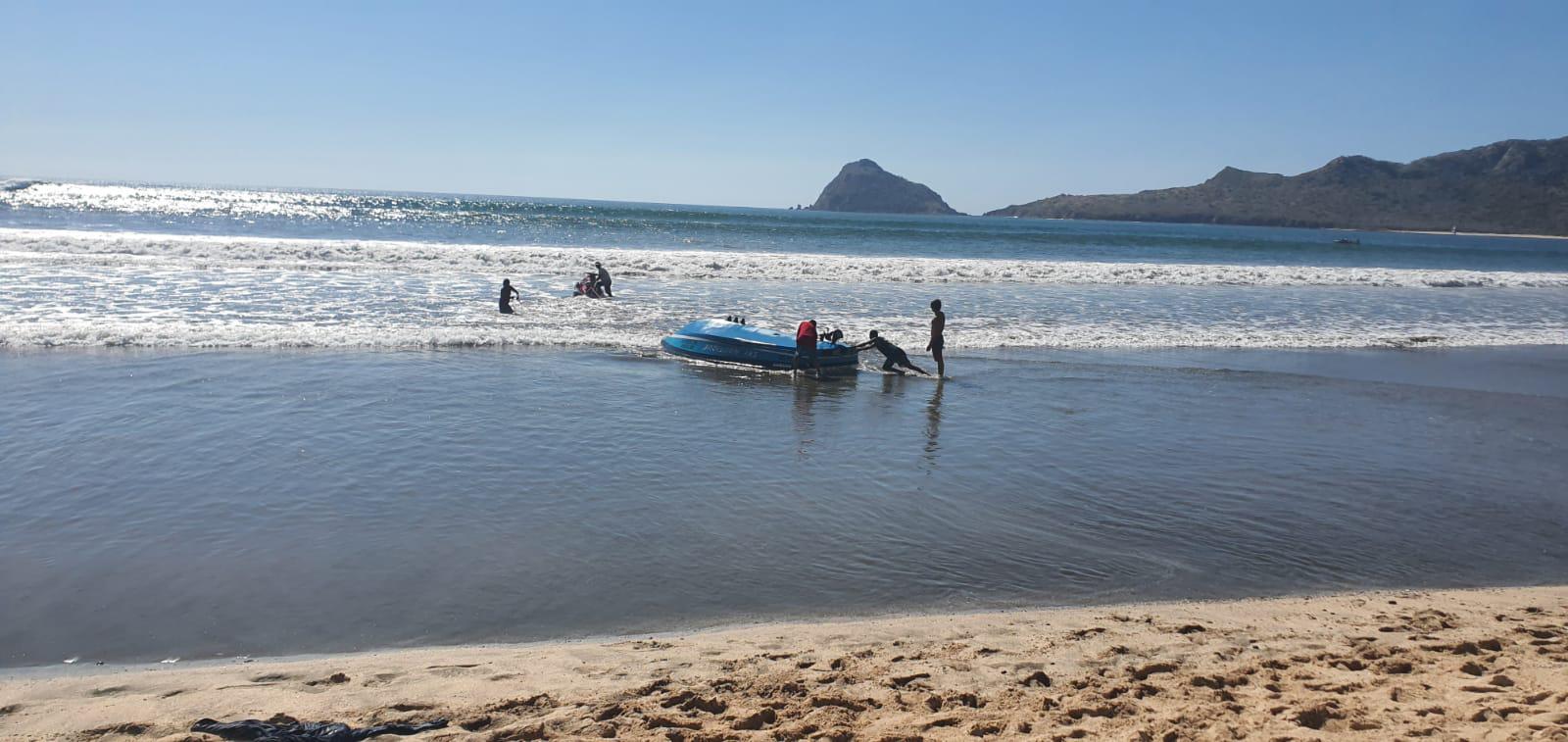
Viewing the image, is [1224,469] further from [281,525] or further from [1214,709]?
[281,525]

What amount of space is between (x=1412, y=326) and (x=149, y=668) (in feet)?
96.0

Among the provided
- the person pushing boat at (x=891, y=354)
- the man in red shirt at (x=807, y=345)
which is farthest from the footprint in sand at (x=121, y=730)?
the person pushing boat at (x=891, y=354)

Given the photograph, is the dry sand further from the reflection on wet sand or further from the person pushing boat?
the person pushing boat

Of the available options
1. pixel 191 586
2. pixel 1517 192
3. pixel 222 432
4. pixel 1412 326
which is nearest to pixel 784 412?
pixel 222 432

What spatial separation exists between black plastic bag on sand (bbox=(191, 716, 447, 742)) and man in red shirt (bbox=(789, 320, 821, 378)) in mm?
11686

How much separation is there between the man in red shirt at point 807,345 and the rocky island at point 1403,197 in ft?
529

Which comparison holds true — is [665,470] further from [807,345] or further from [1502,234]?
[1502,234]

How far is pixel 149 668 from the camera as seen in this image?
541 cm

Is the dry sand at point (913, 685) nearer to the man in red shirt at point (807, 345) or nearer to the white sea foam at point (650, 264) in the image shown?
the man in red shirt at point (807, 345)

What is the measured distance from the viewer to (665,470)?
31.8 feet

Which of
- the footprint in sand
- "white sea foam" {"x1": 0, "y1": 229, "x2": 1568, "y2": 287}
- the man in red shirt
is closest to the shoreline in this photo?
"white sea foam" {"x1": 0, "y1": 229, "x2": 1568, "y2": 287}

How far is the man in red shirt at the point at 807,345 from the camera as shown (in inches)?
626

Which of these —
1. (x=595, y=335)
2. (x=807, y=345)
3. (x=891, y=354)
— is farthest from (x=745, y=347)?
(x=595, y=335)

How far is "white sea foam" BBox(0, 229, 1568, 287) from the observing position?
3322 centimetres
